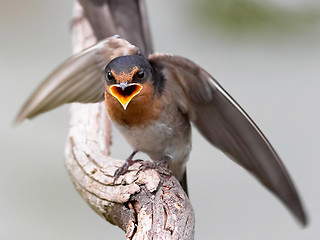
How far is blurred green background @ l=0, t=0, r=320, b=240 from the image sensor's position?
277 cm

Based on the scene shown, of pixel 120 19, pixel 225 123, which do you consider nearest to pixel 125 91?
pixel 225 123

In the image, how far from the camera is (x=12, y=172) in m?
2.94

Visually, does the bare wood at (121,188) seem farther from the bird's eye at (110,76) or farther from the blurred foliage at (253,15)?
the blurred foliage at (253,15)

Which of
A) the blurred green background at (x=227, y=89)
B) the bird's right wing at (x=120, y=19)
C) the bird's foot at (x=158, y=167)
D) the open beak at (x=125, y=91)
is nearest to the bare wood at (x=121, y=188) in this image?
the bird's foot at (x=158, y=167)

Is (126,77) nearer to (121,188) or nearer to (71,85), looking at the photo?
(121,188)

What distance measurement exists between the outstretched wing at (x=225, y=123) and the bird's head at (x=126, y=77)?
0.11 meters

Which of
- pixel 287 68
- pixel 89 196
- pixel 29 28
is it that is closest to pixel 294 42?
pixel 287 68

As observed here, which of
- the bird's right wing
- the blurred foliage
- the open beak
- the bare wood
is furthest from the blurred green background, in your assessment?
the open beak

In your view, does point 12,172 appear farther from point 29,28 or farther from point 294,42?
point 294,42

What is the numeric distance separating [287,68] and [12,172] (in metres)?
1.28

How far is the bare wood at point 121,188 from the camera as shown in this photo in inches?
61.0

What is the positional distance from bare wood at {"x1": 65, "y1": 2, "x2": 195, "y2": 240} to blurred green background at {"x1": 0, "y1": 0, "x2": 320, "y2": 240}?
2.27 feet

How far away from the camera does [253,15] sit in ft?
9.84

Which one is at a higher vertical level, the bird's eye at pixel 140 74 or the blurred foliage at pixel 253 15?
the blurred foliage at pixel 253 15
